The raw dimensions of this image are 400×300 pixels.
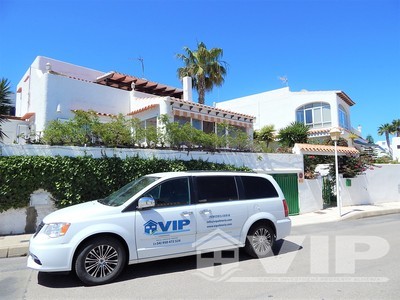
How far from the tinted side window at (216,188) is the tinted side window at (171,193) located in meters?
0.29

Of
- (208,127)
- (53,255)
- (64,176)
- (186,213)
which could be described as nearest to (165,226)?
(186,213)

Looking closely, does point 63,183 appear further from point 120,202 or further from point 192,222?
point 192,222

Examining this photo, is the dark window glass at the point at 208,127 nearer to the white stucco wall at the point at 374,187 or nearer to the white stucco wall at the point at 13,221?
the white stucco wall at the point at 374,187

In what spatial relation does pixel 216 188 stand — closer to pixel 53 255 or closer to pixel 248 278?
pixel 248 278

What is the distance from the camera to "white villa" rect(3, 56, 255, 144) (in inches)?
592

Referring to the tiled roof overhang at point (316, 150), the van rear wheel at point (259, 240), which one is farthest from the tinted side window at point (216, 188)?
the tiled roof overhang at point (316, 150)

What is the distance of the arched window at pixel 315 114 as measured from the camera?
1207 inches

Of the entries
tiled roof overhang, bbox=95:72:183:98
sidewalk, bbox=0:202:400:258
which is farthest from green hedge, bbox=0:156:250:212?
tiled roof overhang, bbox=95:72:183:98

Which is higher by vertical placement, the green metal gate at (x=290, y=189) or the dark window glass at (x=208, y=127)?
the dark window glass at (x=208, y=127)

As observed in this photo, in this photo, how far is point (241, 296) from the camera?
4.66m

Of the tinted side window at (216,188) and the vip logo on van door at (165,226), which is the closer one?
the vip logo on van door at (165,226)

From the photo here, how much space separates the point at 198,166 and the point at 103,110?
7744mm

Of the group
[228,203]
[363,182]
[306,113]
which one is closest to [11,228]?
[228,203]

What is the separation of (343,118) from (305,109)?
404 cm
